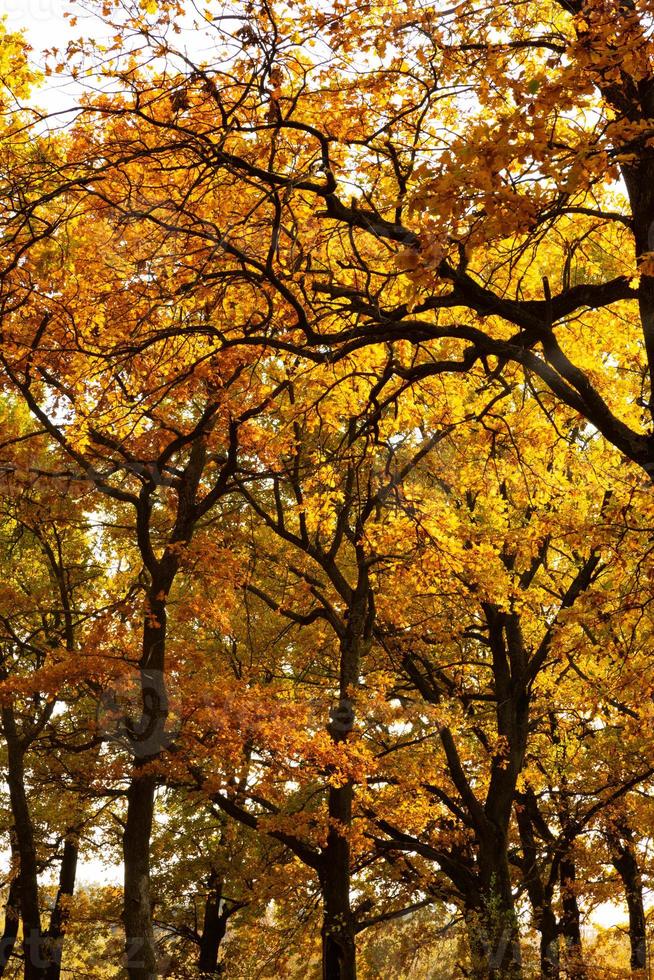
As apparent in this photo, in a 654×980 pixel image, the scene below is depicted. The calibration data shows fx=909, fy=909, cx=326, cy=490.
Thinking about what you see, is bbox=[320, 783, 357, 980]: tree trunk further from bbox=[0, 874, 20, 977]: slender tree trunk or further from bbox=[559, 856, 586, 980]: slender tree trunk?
bbox=[0, 874, 20, 977]: slender tree trunk

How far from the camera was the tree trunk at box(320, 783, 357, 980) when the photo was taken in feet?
39.3

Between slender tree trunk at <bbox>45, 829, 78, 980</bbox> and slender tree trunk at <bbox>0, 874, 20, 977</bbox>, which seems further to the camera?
slender tree trunk at <bbox>0, 874, 20, 977</bbox>

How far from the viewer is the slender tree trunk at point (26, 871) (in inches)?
598

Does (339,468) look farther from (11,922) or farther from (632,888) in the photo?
(11,922)

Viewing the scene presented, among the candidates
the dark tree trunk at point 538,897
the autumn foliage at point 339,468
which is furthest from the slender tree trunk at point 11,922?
the dark tree trunk at point 538,897

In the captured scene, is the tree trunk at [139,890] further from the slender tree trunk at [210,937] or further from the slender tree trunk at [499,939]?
the slender tree trunk at [210,937]

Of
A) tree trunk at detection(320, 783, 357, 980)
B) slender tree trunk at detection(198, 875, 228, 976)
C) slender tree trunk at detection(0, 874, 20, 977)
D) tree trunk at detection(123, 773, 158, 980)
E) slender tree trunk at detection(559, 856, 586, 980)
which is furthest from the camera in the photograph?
slender tree trunk at detection(198, 875, 228, 976)

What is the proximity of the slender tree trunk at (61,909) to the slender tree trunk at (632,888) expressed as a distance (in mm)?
10083

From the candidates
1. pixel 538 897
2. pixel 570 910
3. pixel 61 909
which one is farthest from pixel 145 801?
pixel 570 910

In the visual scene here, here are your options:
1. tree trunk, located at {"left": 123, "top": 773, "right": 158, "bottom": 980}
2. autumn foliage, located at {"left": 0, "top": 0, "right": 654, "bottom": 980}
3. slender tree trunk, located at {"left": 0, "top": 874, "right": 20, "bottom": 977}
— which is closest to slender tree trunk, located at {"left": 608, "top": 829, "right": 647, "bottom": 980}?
autumn foliage, located at {"left": 0, "top": 0, "right": 654, "bottom": 980}

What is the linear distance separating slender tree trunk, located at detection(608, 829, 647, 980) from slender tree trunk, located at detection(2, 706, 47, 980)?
32.9 feet

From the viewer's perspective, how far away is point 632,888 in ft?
58.1

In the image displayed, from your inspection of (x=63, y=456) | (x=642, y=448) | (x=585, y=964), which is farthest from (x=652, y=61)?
(x=585, y=964)

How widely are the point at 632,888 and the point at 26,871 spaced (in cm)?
1135
